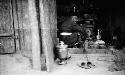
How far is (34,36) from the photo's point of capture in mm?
7242

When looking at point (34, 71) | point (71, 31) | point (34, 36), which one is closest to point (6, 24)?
point (34, 36)

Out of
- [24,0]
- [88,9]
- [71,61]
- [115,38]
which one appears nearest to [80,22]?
[88,9]

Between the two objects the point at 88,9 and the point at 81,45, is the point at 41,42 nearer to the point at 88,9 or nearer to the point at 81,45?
the point at 81,45

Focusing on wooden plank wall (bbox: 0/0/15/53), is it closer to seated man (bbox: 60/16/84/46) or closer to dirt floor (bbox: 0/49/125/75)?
dirt floor (bbox: 0/49/125/75)

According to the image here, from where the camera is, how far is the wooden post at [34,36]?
7150 mm

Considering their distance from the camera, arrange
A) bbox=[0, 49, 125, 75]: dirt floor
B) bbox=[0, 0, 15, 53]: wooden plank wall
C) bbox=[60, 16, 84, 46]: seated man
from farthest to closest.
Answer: bbox=[60, 16, 84, 46]: seated man → bbox=[0, 0, 15, 53]: wooden plank wall → bbox=[0, 49, 125, 75]: dirt floor

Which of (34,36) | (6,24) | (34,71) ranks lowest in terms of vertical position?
(34,71)

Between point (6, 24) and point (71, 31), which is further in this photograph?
point (71, 31)

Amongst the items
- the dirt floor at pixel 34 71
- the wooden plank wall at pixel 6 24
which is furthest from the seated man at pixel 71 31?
the wooden plank wall at pixel 6 24

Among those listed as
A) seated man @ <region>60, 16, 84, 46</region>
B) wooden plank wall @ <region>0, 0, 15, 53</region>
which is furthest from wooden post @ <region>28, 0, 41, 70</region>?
seated man @ <region>60, 16, 84, 46</region>

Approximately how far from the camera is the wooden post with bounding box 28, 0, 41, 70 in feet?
23.5

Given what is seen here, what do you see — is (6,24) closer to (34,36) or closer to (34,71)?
(34,36)

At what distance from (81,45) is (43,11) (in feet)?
15.2

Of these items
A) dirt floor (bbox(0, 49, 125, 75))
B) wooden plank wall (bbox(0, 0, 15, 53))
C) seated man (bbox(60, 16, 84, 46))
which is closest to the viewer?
dirt floor (bbox(0, 49, 125, 75))
